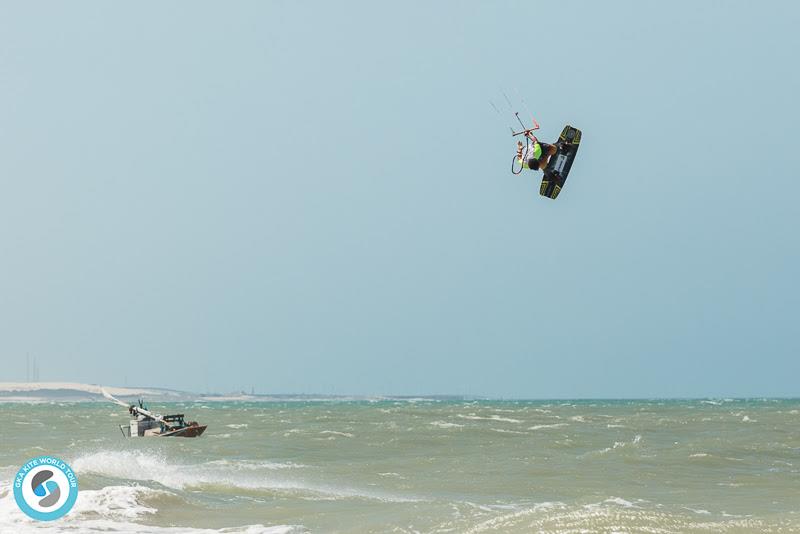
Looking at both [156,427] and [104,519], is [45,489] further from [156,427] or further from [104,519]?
[156,427]

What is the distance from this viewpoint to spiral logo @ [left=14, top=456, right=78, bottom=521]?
1836 cm

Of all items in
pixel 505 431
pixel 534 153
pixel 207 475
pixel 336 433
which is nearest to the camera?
pixel 534 153

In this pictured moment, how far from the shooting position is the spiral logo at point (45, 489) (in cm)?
1836

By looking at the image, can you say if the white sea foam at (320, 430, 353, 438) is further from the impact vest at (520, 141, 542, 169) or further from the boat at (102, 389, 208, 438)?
the impact vest at (520, 141, 542, 169)

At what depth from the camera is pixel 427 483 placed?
2961cm

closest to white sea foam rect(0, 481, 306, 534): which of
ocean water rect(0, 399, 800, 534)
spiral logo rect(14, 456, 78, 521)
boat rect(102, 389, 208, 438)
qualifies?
ocean water rect(0, 399, 800, 534)

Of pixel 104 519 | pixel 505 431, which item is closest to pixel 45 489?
pixel 104 519

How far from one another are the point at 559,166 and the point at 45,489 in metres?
12.4

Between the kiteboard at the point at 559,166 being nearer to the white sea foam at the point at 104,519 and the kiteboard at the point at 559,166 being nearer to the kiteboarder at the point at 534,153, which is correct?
the kiteboarder at the point at 534,153

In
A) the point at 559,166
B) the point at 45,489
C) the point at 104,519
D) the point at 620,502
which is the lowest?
Answer: the point at 104,519

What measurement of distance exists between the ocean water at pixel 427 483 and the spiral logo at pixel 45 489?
0.39m

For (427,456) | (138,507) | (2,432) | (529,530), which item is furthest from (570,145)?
(2,432)

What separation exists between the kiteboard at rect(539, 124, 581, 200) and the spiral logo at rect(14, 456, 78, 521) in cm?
1087

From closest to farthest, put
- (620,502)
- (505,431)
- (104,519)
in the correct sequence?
(104,519) → (620,502) → (505,431)
